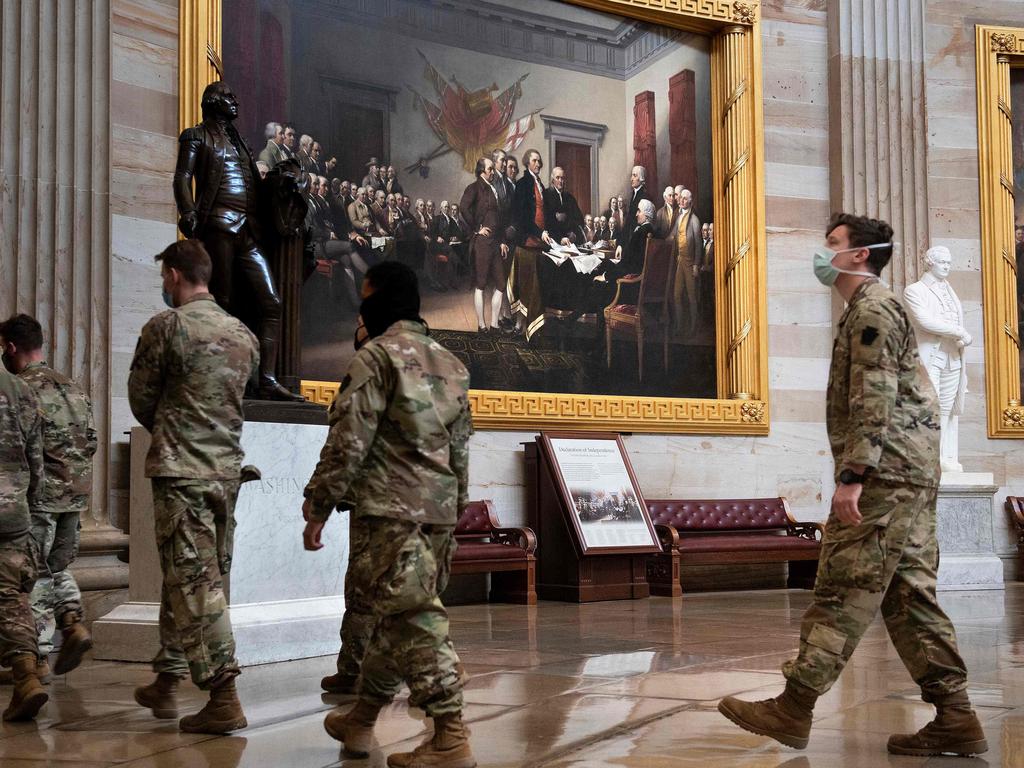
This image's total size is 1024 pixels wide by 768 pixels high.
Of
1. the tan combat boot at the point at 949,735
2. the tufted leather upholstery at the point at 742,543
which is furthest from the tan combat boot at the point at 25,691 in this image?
the tufted leather upholstery at the point at 742,543

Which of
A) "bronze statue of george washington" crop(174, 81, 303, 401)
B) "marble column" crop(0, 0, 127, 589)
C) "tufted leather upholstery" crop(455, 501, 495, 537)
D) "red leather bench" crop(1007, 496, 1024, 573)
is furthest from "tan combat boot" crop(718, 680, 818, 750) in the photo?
"red leather bench" crop(1007, 496, 1024, 573)

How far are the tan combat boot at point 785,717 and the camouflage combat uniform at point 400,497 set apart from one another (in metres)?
1.05

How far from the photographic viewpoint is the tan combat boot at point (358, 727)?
4086 millimetres

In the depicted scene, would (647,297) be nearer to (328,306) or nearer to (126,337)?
(328,306)

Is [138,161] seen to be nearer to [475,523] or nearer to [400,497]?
[475,523]

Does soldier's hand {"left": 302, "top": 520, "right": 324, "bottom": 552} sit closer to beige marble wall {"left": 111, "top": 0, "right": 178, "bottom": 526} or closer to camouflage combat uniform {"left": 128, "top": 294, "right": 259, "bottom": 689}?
camouflage combat uniform {"left": 128, "top": 294, "right": 259, "bottom": 689}

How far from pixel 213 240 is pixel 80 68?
3.19 metres

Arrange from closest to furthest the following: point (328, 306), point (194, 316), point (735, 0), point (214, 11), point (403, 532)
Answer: point (403, 532) → point (194, 316) → point (214, 11) → point (328, 306) → point (735, 0)

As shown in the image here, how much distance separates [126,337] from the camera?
967cm

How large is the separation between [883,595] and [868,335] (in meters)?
0.91

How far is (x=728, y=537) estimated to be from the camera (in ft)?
40.3

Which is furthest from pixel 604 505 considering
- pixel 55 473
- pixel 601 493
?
pixel 55 473

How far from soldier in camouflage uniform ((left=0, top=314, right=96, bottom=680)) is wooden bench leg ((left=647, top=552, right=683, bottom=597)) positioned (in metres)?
6.31

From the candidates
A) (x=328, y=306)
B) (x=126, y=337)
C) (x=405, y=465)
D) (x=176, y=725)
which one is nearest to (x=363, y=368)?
(x=405, y=465)
